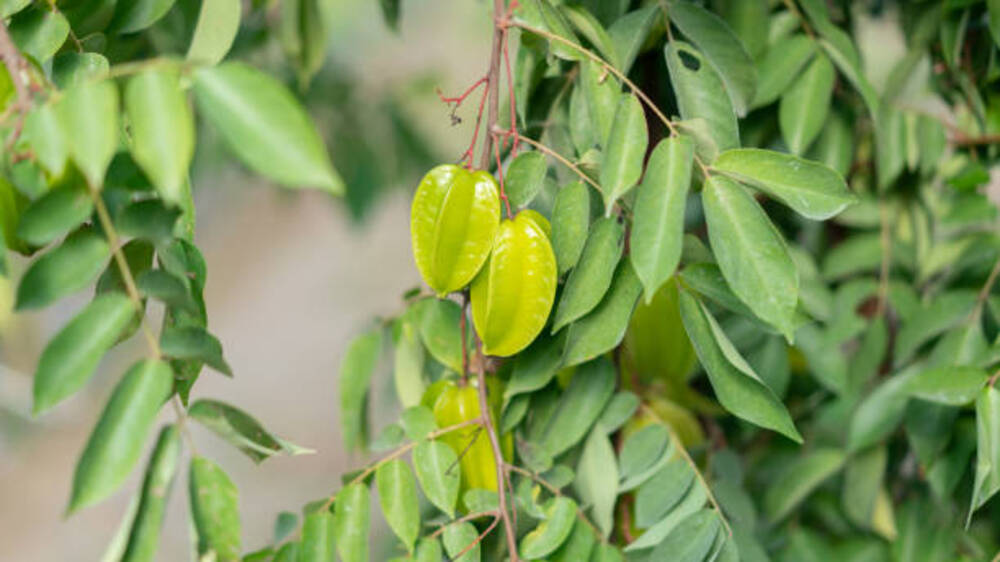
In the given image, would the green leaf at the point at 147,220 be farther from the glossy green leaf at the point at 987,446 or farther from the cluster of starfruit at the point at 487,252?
the glossy green leaf at the point at 987,446

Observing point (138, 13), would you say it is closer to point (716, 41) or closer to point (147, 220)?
point (147, 220)

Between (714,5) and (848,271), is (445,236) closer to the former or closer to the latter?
(714,5)

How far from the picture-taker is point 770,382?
0.76 m

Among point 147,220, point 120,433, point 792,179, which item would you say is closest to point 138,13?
point 147,220

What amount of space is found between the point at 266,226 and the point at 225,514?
3.32m

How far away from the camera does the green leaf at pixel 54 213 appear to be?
15.5 inches

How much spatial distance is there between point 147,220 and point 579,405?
0.30m

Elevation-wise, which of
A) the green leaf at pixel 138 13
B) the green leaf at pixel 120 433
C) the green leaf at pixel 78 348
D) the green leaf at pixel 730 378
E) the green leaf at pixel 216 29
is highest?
the green leaf at pixel 138 13

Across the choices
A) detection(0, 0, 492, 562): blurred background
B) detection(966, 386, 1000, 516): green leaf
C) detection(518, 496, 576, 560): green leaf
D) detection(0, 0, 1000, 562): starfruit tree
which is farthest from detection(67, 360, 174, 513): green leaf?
detection(0, 0, 492, 562): blurred background

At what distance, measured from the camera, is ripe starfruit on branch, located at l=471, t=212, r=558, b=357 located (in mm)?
486

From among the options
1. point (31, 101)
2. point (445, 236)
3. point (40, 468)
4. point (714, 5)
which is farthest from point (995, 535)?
point (40, 468)

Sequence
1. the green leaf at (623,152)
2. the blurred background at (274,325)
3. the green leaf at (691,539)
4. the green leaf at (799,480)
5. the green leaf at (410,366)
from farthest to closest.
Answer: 1. the blurred background at (274,325)
2. the green leaf at (799,480)
3. the green leaf at (410,366)
4. the green leaf at (691,539)
5. the green leaf at (623,152)

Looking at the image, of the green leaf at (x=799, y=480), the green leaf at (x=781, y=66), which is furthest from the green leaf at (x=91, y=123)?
the green leaf at (x=799, y=480)

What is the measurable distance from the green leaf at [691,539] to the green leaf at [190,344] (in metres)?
0.28
